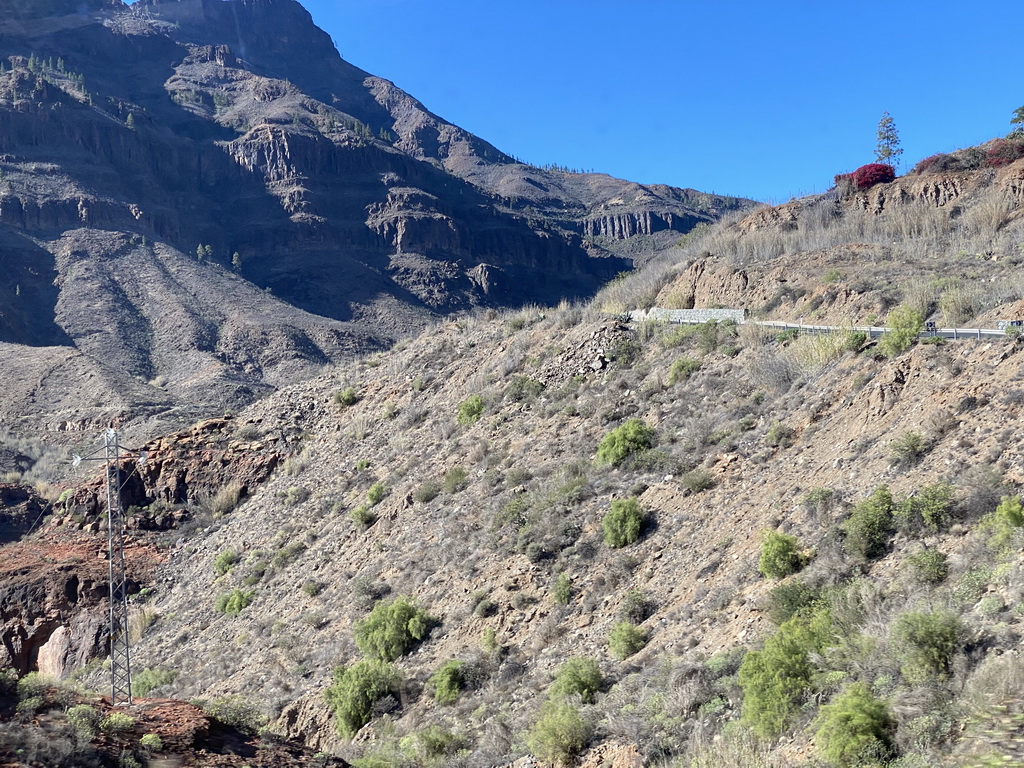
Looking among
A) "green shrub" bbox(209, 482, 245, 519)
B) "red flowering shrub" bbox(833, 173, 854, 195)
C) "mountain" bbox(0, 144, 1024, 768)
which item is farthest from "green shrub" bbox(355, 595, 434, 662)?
"red flowering shrub" bbox(833, 173, 854, 195)

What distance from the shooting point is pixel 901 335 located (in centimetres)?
1322

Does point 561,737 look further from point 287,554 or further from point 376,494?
point 287,554

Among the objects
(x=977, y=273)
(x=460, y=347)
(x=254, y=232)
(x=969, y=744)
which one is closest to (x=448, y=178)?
(x=254, y=232)

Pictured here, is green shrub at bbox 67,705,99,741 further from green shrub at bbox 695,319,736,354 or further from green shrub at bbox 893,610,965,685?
green shrub at bbox 695,319,736,354

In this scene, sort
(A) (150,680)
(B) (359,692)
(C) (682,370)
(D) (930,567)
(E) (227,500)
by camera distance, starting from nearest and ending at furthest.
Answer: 1. (D) (930,567)
2. (B) (359,692)
3. (A) (150,680)
4. (C) (682,370)
5. (E) (227,500)

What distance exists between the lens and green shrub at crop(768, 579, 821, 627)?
8.78 m

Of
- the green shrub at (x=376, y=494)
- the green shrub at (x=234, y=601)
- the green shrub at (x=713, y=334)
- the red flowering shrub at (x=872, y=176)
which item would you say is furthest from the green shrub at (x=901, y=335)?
the red flowering shrub at (x=872, y=176)

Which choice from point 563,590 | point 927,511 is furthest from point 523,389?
point 927,511

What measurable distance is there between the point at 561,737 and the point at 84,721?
5200 mm

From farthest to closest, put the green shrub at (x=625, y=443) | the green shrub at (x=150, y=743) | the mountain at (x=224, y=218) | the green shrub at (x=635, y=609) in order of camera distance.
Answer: the mountain at (x=224, y=218) < the green shrub at (x=625, y=443) < the green shrub at (x=635, y=609) < the green shrub at (x=150, y=743)

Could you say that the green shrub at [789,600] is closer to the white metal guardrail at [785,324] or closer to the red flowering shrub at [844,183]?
the white metal guardrail at [785,324]

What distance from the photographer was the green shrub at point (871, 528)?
30.2ft

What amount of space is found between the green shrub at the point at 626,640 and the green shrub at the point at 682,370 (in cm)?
783

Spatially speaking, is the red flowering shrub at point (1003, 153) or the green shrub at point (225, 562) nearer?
the green shrub at point (225, 562)
